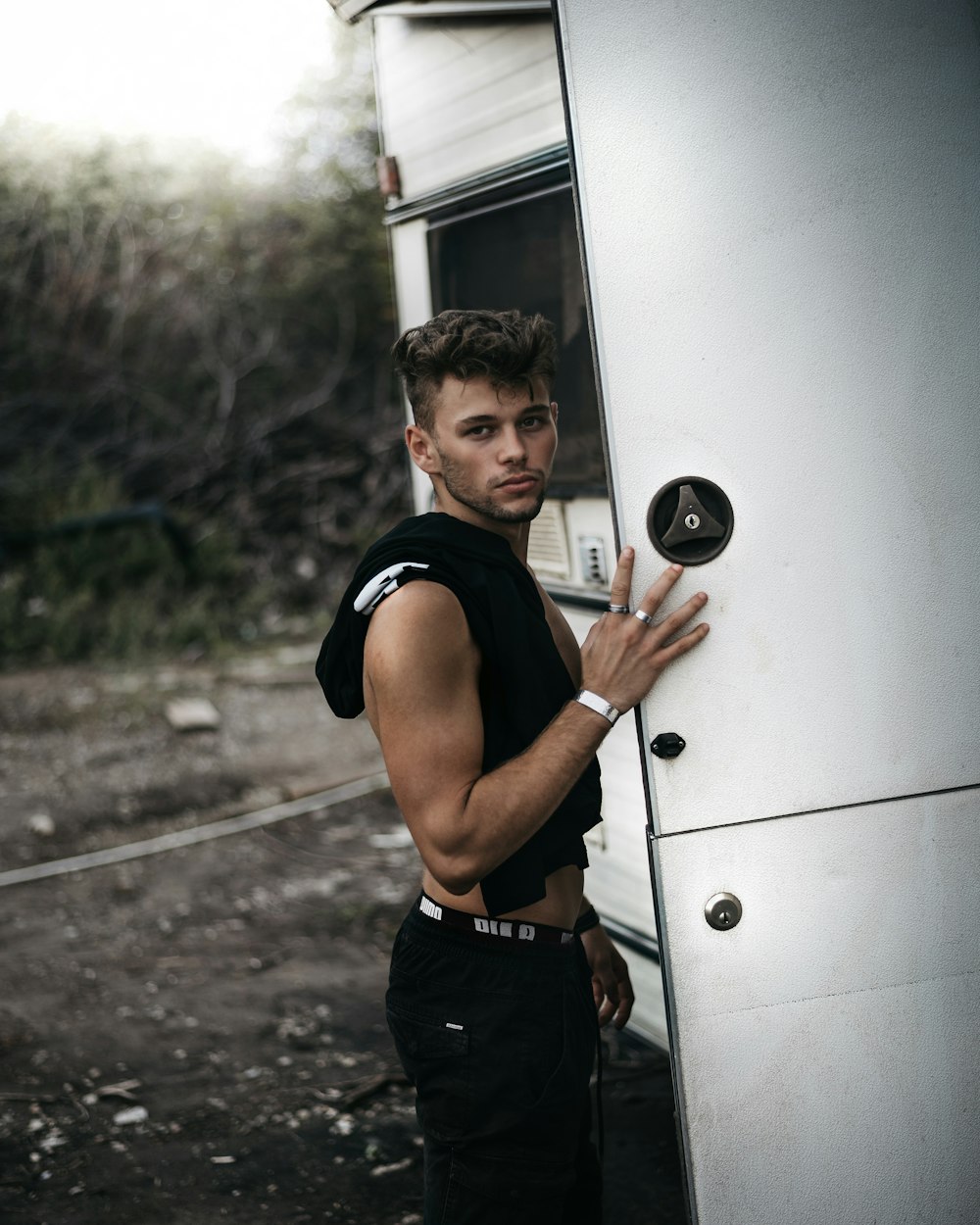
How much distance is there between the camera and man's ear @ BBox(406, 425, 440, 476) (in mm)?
2080

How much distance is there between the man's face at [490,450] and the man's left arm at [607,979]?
0.85 metres

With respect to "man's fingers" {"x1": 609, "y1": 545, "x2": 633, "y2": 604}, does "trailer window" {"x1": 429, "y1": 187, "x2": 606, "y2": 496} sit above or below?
above

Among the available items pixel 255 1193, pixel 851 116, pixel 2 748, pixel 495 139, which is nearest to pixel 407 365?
pixel 851 116

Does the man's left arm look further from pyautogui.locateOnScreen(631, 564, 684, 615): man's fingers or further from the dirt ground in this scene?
the dirt ground

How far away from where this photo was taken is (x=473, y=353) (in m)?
2.00

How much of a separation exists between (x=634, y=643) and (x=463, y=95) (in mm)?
2360

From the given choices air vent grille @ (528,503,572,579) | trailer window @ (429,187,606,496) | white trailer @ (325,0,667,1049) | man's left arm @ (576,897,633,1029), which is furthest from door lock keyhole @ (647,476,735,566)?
air vent grille @ (528,503,572,579)

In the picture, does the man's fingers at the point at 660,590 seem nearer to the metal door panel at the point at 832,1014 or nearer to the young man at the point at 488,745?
the young man at the point at 488,745

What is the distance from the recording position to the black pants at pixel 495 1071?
195cm

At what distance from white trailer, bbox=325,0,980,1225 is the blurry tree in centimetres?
854

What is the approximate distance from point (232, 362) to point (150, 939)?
25.1ft

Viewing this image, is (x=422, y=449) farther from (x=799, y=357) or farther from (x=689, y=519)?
(x=799, y=357)

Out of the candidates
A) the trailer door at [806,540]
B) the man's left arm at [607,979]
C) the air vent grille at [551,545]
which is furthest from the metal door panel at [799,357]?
the air vent grille at [551,545]

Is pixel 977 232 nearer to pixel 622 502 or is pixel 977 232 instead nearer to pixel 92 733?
pixel 622 502
